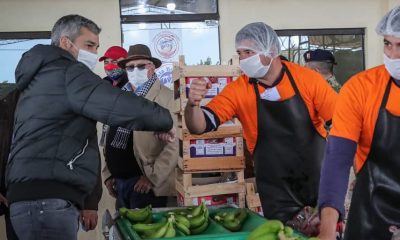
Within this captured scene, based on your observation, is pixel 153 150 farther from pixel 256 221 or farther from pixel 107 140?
pixel 256 221

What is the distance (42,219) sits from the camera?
2578mm

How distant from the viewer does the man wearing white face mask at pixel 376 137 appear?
213 cm

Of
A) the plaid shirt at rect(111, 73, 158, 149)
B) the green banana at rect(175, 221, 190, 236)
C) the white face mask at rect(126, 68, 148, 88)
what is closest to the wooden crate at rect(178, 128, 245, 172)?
the plaid shirt at rect(111, 73, 158, 149)

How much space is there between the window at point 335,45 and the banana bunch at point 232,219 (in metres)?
4.03

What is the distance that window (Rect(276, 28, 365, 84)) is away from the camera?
666 centimetres

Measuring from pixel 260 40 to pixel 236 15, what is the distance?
3.39 metres

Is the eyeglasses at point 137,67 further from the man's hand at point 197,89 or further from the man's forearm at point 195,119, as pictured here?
the man's hand at point 197,89

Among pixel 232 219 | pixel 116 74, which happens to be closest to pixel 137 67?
pixel 116 74

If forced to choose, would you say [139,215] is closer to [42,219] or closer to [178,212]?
[178,212]

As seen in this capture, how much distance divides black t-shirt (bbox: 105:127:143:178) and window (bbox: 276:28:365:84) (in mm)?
2851

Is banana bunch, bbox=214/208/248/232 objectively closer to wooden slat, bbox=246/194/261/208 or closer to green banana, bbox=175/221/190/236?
green banana, bbox=175/221/190/236

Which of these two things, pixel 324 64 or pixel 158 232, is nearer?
pixel 158 232

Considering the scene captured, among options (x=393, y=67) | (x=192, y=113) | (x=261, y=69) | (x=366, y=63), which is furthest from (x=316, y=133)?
(x=366, y=63)

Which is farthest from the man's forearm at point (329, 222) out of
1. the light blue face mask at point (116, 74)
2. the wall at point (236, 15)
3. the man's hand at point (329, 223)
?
the wall at point (236, 15)
